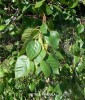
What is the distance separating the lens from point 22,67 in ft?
3.11

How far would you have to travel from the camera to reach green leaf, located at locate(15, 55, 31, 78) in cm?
94

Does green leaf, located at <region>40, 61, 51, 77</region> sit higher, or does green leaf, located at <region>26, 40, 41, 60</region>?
green leaf, located at <region>26, 40, 41, 60</region>

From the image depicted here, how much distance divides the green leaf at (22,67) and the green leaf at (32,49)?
0.02 m

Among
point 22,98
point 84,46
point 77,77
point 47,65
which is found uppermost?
point 47,65

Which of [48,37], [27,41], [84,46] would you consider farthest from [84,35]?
[27,41]

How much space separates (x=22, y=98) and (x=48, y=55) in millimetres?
1673

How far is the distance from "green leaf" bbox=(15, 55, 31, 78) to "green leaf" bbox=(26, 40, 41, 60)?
0.02 m

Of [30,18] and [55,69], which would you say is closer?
[55,69]

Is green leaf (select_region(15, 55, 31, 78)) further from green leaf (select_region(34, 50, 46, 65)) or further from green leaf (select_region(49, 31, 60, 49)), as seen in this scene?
green leaf (select_region(49, 31, 60, 49))

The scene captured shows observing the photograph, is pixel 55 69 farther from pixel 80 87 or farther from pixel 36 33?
pixel 80 87

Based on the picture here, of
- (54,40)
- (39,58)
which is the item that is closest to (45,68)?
(39,58)

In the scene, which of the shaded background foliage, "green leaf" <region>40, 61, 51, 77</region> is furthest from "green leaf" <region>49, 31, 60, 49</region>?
"green leaf" <region>40, 61, 51, 77</region>

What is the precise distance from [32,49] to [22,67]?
0.07 metres

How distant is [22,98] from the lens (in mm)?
2600
